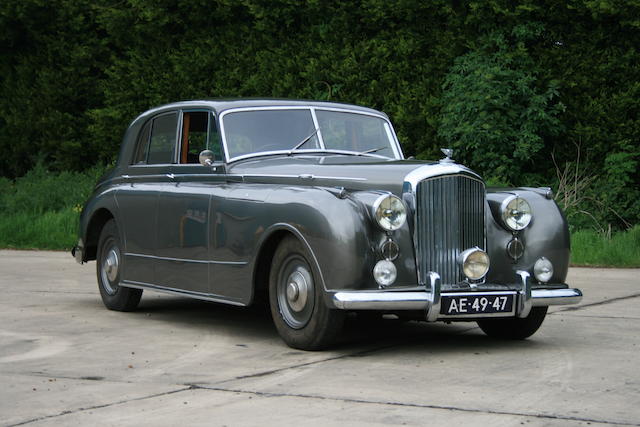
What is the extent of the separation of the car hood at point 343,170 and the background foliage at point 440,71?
7473mm

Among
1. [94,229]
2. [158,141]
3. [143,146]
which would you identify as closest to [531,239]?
[158,141]

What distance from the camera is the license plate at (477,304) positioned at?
6.88 metres

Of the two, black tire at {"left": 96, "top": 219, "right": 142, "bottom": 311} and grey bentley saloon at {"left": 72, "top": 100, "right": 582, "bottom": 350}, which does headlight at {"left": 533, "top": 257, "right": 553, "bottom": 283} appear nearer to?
grey bentley saloon at {"left": 72, "top": 100, "right": 582, "bottom": 350}

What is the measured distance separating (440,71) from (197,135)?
7.97 metres

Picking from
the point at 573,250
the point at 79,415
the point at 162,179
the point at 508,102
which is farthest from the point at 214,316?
the point at 508,102

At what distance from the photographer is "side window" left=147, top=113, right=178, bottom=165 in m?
9.02

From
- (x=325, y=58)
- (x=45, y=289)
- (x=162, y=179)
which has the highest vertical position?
(x=325, y=58)

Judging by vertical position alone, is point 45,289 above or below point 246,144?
below

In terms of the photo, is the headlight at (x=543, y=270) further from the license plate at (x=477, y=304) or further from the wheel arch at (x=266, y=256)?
the wheel arch at (x=266, y=256)

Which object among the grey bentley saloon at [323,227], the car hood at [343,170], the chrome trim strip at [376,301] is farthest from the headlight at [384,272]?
the car hood at [343,170]

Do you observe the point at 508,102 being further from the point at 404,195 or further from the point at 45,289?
the point at 404,195

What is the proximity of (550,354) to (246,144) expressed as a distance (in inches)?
111

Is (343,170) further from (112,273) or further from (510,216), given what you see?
(112,273)

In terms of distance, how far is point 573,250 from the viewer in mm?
14047
